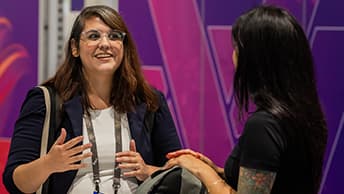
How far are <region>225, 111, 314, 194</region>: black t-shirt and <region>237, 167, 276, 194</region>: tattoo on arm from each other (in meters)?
0.01

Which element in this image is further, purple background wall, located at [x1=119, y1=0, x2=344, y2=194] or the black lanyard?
purple background wall, located at [x1=119, y1=0, x2=344, y2=194]

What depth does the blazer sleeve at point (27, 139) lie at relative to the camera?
85.4 inches

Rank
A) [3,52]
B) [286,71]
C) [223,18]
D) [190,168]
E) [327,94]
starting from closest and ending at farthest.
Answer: [286,71], [190,168], [327,94], [223,18], [3,52]

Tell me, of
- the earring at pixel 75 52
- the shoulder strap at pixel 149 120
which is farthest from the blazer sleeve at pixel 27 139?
the shoulder strap at pixel 149 120

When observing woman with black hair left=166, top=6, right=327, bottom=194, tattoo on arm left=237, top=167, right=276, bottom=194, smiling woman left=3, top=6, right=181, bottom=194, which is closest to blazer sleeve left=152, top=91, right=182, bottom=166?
smiling woman left=3, top=6, right=181, bottom=194

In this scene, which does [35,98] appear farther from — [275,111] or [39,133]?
[275,111]

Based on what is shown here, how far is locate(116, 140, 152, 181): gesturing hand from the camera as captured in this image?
2.17 metres

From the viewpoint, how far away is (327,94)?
2691mm

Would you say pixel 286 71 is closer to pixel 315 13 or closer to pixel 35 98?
pixel 35 98

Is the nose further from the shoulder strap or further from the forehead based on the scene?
the shoulder strap

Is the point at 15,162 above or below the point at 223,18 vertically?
below

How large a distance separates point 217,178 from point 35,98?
0.88m

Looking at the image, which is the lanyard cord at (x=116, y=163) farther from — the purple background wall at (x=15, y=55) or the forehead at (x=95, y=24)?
the purple background wall at (x=15, y=55)

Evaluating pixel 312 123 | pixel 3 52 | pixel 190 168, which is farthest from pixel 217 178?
pixel 3 52
